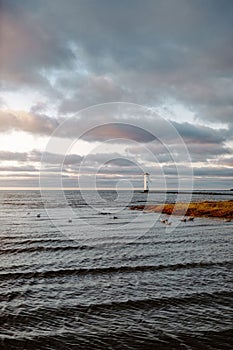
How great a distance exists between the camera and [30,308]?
1334 cm

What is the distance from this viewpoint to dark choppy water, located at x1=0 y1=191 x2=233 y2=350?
10.9 metres

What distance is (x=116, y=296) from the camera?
14805 mm

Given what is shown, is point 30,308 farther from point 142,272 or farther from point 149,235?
point 149,235

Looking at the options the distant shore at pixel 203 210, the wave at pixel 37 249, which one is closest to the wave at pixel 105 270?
the wave at pixel 37 249

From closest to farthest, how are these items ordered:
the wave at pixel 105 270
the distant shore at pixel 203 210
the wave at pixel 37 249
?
1. the wave at pixel 105 270
2. the wave at pixel 37 249
3. the distant shore at pixel 203 210

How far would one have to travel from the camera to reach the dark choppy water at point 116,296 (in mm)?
10852

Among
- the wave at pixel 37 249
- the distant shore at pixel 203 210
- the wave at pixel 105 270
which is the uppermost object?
the distant shore at pixel 203 210

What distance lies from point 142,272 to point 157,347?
28.5ft

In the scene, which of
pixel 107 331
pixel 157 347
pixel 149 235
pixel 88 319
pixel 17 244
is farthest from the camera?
pixel 149 235

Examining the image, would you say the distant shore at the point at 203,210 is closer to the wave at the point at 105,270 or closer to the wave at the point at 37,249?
the wave at the point at 37,249

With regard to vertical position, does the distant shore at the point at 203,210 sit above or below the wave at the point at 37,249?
above

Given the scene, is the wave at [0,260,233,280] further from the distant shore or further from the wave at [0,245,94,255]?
the distant shore

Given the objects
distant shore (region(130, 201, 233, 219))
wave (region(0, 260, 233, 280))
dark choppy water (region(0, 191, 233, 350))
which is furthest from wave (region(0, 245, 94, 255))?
distant shore (region(130, 201, 233, 219))

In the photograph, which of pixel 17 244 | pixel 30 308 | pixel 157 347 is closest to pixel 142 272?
pixel 30 308
